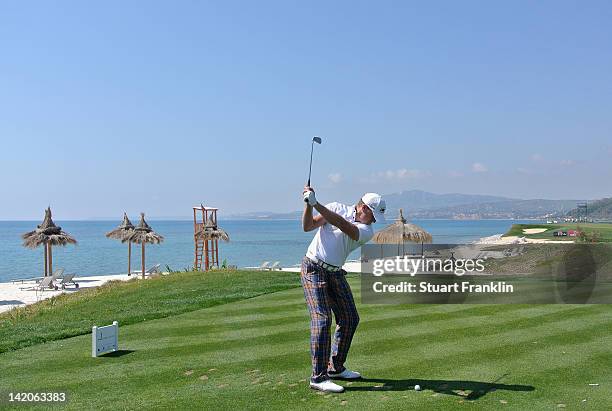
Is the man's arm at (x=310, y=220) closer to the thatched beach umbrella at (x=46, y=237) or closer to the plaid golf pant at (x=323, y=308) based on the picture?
the plaid golf pant at (x=323, y=308)

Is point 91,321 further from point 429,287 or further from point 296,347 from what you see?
point 429,287

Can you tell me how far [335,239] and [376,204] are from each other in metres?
0.56

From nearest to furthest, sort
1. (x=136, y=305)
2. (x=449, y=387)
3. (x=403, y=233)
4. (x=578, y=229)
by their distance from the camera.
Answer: (x=449, y=387), (x=136, y=305), (x=403, y=233), (x=578, y=229)

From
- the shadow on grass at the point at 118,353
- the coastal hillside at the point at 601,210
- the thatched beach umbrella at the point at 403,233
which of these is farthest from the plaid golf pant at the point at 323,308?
the coastal hillside at the point at 601,210

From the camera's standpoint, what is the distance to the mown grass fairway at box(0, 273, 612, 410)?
6.21m

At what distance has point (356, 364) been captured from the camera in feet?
25.0

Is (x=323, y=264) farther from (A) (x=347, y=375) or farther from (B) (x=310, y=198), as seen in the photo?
(A) (x=347, y=375)

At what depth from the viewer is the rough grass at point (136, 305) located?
1048 cm

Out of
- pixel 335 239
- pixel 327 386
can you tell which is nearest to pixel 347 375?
pixel 327 386

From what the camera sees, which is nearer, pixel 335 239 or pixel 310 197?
pixel 310 197

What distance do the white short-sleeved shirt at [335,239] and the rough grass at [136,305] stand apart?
5.42 meters

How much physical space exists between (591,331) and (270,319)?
5260 mm

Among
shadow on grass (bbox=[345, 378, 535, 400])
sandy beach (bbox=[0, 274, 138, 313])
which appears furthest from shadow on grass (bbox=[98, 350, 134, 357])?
sandy beach (bbox=[0, 274, 138, 313])

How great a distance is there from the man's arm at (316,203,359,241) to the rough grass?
229 inches
